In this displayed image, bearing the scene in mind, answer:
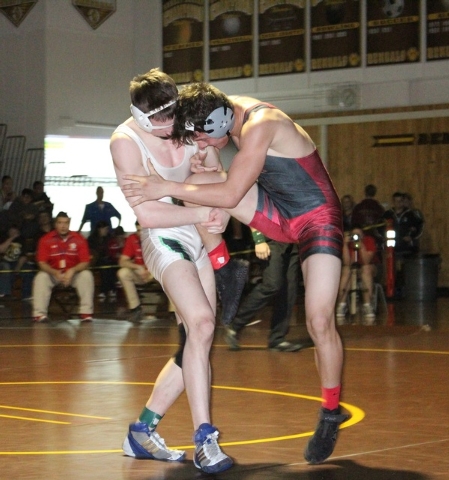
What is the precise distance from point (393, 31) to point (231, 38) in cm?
354

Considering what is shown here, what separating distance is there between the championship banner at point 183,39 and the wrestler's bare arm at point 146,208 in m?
16.8

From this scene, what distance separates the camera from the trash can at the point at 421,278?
16.7m

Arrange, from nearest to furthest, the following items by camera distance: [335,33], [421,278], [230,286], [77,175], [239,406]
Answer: [230,286] → [239,406] → [421,278] → [335,33] → [77,175]

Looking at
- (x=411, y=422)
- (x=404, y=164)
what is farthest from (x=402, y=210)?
(x=411, y=422)

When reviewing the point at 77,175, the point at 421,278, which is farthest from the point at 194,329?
the point at 77,175

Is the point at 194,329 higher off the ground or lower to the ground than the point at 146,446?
higher

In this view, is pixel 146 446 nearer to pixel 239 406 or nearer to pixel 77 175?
pixel 239 406

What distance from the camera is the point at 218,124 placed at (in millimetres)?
4645

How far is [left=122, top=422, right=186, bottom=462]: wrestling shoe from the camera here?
480cm

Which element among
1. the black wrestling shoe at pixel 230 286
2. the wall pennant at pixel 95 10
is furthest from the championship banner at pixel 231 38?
the black wrestling shoe at pixel 230 286

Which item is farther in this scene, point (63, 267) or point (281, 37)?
point (281, 37)

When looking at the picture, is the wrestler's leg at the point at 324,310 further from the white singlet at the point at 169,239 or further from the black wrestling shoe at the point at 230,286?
the white singlet at the point at 169,239

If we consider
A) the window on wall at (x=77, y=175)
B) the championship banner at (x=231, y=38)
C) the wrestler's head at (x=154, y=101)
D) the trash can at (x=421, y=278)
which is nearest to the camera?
the wrestler's head at (x=154, y=101)

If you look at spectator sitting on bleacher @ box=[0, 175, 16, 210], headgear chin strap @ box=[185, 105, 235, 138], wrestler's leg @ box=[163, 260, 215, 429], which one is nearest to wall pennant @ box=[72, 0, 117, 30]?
spectator sitting on bleacher @ box=[0, 175, 16, 210]
